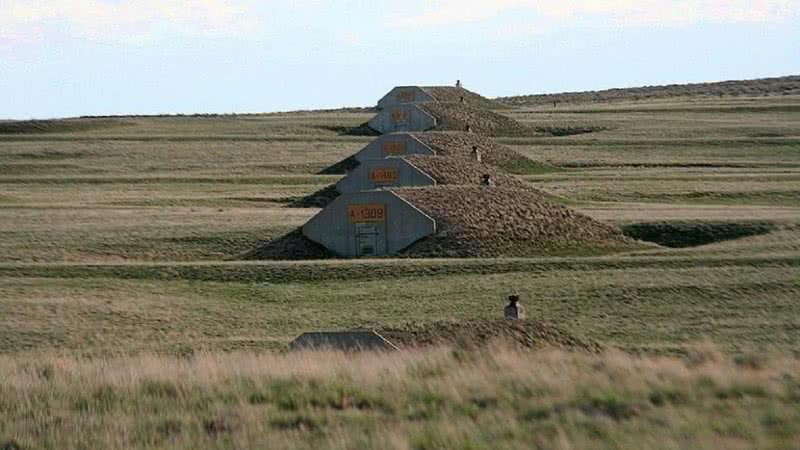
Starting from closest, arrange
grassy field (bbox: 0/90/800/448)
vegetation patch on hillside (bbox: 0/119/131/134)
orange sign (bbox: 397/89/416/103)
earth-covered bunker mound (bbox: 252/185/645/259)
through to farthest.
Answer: grassy field (bbox: 0/90/800/448), earth-covered bunker mound (bbox: 252/185/645/259), vegetation patch on hillside (bbox: 0/119/131/134), orange sign (bbox: 397/89/416/103)

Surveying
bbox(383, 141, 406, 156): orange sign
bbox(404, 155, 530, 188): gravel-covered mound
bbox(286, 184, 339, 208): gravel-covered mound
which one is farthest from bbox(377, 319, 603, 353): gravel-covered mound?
bbox(383, 141, 406, 156): orange sign

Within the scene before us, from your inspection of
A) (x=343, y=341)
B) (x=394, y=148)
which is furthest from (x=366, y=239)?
(x=394, y=148)

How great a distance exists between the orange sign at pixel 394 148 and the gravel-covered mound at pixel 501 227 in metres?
14.9

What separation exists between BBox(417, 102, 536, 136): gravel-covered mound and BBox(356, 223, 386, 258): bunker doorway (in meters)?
35.4

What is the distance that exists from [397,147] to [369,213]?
18775mm

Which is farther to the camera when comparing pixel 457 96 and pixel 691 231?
pixel 457 96

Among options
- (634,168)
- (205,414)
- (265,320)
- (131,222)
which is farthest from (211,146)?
(205,414)

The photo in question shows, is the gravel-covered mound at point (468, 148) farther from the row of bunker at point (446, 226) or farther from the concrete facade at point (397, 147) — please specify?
→ the row of bunker at point (446, 226)

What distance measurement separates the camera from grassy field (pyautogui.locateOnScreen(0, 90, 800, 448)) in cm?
1041

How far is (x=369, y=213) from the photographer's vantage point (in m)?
37.0

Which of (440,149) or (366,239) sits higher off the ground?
(440,149)

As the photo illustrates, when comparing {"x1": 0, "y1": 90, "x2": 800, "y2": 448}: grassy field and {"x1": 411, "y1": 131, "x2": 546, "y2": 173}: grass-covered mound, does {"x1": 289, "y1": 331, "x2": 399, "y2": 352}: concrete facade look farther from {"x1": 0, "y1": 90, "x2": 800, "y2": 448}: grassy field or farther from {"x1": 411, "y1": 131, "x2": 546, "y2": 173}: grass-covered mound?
{"x1": 411, "y1": 131, "x2": 546, "y2": 173}: grass-covered mound

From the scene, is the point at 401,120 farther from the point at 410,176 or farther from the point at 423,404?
the point at 423,404

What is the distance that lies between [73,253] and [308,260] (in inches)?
219
